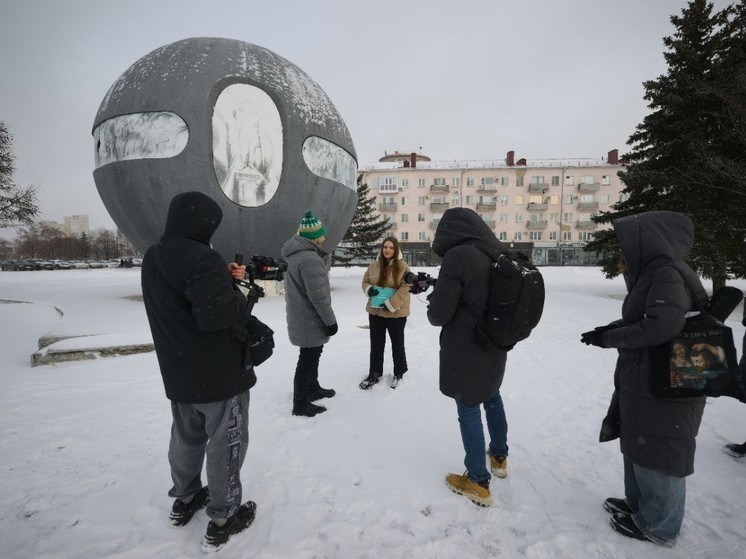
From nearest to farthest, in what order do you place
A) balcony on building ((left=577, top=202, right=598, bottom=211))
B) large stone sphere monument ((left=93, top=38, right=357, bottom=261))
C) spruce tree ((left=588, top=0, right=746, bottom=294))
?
large stone sphere monument ((left=93, top=38, right=357, bottom=261))
spruce tree ((left=588, top=0, right=746, bottom=294))
balcony on building ((left=577, top=202, right=598, bottom=211))

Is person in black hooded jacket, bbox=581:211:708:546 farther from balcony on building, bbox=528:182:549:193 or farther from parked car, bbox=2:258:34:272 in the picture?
parked car, bbox=2:258:34:272

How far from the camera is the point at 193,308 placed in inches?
66.8

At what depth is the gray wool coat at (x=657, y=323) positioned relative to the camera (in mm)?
1695

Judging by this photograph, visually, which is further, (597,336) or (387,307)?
(387,307)

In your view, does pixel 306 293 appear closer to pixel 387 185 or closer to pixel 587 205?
pixel 387 185

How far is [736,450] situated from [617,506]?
5.02ft

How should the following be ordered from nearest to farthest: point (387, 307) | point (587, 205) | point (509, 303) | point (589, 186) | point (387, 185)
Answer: point (509, 303)
point (387, 307)
point (589, 186)
point (587, 205)
point (387, 185)

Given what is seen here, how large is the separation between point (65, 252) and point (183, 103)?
7171cm

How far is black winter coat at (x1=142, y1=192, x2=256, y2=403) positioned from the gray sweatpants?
0.14 meters

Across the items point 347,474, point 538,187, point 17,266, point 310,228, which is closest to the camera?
point 347,474

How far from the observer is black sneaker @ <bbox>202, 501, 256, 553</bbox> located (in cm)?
188

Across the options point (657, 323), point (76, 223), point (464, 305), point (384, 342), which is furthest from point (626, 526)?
point (76, 223)

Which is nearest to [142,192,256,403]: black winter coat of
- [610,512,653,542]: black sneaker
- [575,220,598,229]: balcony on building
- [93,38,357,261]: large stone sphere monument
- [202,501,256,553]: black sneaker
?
[202,501,256,553]: black sneaker

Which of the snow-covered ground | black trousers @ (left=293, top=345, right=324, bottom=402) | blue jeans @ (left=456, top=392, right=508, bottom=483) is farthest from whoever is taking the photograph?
black trousers @ (left=293, top=345, right=324, bottom=402)
